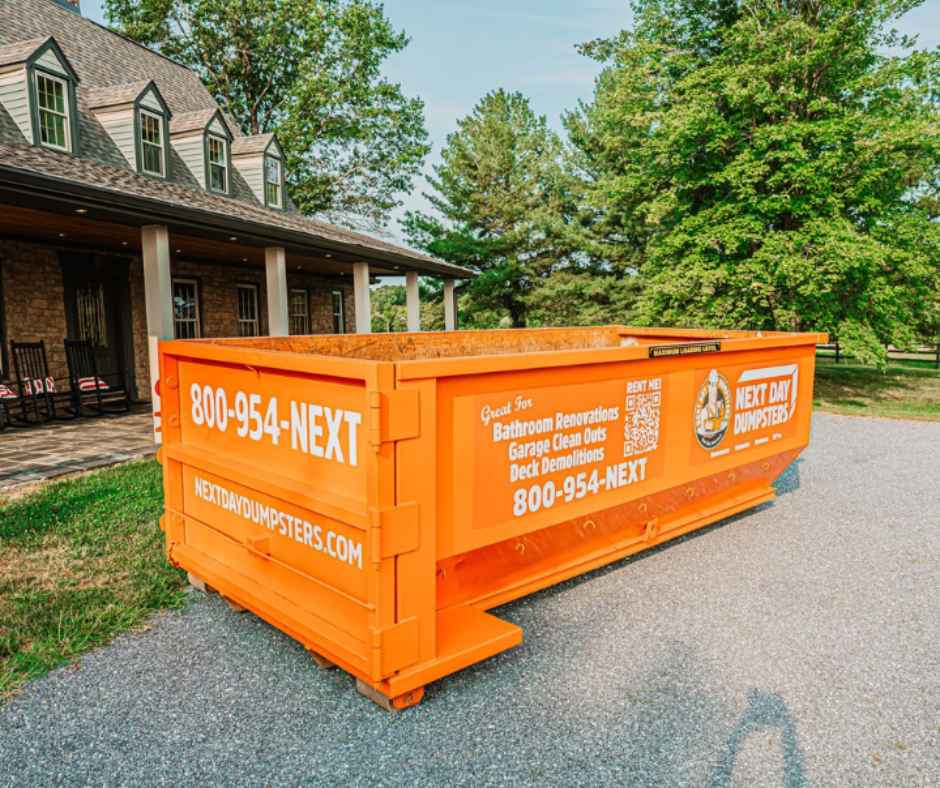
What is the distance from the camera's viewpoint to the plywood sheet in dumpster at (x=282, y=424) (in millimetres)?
2680

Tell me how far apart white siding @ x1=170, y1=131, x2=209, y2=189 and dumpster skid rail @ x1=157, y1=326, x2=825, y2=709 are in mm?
11645

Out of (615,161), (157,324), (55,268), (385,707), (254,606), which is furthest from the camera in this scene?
(615,161)

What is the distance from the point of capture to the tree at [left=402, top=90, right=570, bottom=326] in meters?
28.8

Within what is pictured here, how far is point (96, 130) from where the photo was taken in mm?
12164

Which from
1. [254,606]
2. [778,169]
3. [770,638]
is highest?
[778,169]

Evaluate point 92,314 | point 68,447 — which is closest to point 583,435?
point 68,447

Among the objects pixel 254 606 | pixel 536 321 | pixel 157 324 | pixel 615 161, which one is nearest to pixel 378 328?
pixel 536 321

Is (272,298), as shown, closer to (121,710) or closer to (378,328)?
(121,710)

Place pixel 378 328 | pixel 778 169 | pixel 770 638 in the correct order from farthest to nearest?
pixel 378 328 < pixel 778 169 < pixel 770 638

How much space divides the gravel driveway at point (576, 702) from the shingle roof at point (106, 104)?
21.7 feet

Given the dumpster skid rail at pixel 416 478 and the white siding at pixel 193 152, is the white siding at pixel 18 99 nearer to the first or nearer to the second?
the white siding at pixel 193 152

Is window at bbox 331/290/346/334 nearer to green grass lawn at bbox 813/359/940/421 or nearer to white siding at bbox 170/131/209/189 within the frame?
white siding at bbox 170/131/209/189

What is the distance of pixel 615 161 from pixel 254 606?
87.7ft

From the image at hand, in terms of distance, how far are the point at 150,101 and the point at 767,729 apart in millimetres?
14389
